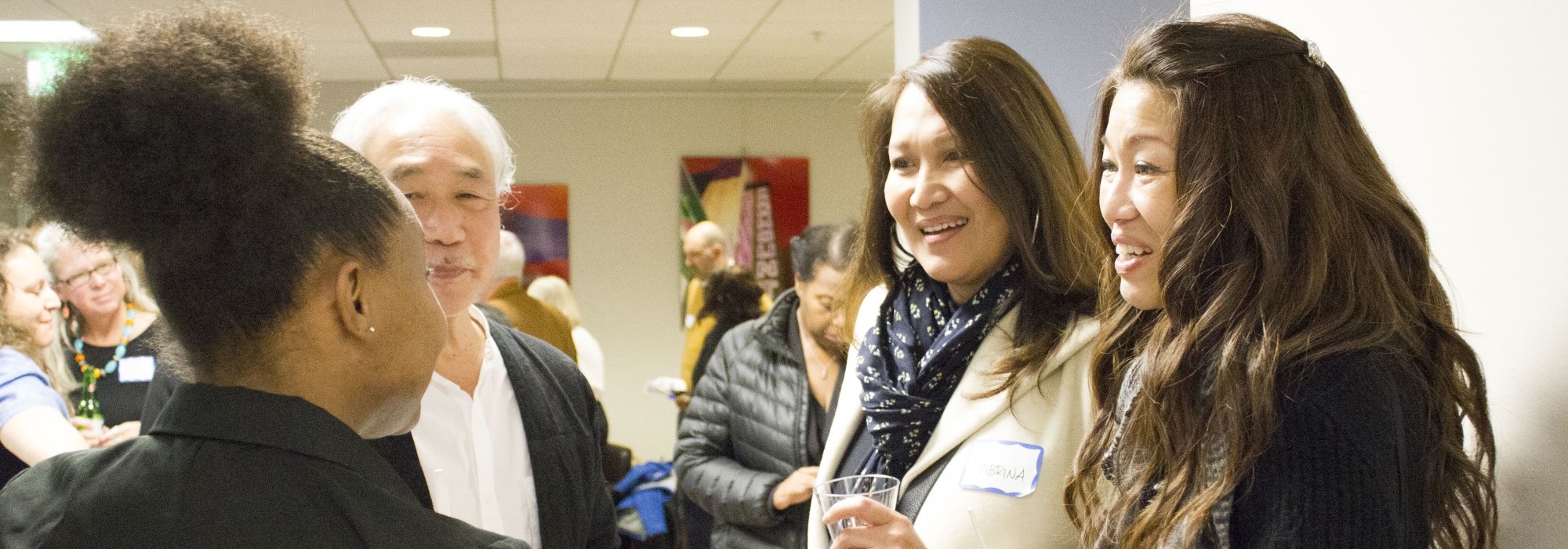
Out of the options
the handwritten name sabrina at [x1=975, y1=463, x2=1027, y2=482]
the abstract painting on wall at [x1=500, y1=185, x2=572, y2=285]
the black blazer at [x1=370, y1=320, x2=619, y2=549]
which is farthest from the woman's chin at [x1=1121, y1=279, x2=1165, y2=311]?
the abstract painting on wall at [x1=500, y1=185, x2=572, y2=285]

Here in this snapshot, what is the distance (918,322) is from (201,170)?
1194 millimetres

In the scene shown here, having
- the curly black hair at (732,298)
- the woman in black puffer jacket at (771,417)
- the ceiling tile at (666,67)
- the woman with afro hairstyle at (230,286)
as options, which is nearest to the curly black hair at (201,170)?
the woman with afro hairstyle at (230,286)

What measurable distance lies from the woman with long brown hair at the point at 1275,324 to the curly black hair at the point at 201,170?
801 mm

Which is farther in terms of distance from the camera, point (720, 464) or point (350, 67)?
point (350, 67)

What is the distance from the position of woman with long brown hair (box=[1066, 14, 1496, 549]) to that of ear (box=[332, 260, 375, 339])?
79cm

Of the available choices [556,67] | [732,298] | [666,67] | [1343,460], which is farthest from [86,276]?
[666,67]

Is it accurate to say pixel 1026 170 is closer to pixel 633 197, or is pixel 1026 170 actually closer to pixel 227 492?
pixel 227 492

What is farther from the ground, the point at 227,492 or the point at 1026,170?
the point at 1026,170

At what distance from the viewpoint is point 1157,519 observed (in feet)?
3.85

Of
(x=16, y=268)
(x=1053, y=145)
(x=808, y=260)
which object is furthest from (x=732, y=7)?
(x=1053, y=145)

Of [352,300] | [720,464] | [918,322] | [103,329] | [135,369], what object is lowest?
[720,464]

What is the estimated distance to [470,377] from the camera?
170cm

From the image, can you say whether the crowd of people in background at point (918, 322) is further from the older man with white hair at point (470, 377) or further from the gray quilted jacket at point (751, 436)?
the gray quilted jacket at point (751, 436)

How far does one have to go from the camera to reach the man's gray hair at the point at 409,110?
162 centimetres
